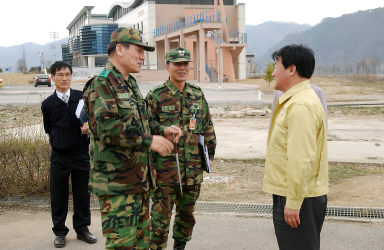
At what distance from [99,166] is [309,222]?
1431mm

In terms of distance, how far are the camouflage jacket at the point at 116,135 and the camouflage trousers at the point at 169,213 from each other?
2.21 feet

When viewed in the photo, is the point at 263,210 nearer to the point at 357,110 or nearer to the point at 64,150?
the point at 64,150

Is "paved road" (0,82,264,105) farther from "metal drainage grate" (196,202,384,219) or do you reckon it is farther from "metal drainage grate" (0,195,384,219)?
"metal drainage grate" (196,202,384,219)

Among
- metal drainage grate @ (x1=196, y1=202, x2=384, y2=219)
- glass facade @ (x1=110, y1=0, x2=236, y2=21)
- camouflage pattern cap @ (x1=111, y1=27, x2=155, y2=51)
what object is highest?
glass facade @ (x1=110, y1=0, x2=236, y2=21)

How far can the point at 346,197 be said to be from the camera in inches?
223

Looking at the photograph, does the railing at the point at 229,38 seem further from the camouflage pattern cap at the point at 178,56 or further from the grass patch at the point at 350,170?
the camouflage pattern cap at the point at 178,56

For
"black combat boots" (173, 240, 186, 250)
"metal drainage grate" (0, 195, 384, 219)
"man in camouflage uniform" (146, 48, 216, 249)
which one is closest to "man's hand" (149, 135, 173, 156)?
"man in camouflage uniform" (146, 48, 216, 249)

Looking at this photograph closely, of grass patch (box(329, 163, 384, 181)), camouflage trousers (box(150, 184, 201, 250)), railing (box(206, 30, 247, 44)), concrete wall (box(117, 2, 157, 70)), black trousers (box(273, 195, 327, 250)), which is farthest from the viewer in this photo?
concrete wall (box(117, 2, 157, 70))

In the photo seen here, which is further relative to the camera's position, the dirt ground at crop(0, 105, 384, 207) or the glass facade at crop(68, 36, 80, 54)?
the glass facade at crop(68, 36, 80, 54)

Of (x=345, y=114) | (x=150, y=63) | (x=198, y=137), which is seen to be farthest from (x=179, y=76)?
(x=150, y=63)

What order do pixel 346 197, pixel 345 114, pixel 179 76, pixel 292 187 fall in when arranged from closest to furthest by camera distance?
1. pixel 292 187
2. pixel 179 76
3. pixel 346 197
4. pixel 345 114

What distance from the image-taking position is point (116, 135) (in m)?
2.78

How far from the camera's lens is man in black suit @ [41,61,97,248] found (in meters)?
4.22

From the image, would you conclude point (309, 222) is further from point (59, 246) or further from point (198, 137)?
point (59, 246)
